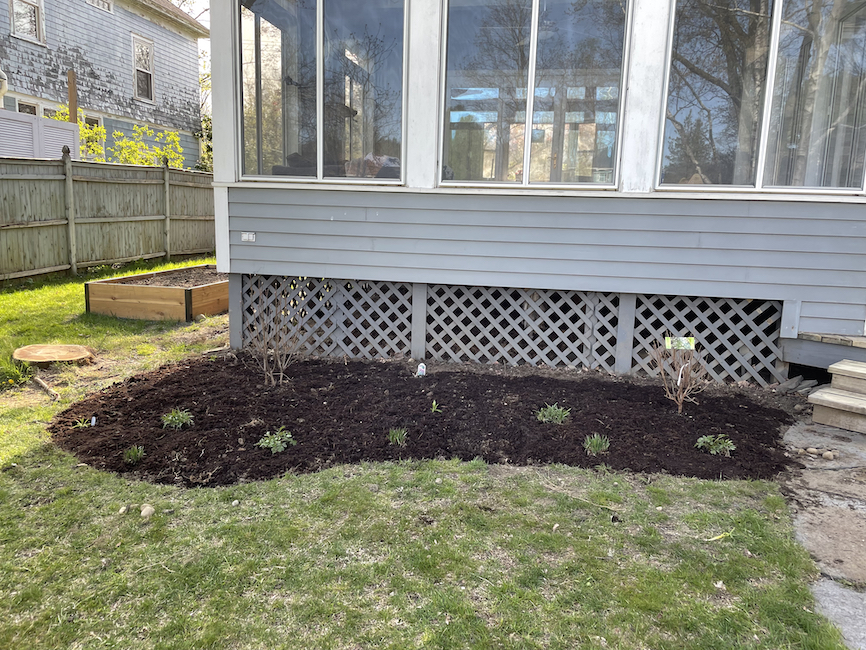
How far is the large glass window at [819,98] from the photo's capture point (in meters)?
4.29

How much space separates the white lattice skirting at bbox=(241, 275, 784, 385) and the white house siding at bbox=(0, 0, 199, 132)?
9.71 meters

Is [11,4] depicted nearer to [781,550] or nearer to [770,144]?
[770,144]

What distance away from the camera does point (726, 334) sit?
189 inches

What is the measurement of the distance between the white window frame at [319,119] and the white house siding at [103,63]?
894 cm

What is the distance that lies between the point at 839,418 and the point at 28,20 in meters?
14.7

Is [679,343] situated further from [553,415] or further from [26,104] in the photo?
[26,104]

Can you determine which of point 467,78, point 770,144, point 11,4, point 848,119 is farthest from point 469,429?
point 11,4

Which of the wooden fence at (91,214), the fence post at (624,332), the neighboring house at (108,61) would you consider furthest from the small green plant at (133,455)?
the neighboring house at (108,61)

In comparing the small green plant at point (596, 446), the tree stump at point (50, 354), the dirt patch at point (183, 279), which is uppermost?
the dirt patch at point (183, 279)

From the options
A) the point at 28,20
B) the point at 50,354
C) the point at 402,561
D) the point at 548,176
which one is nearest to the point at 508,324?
the point at 548,176

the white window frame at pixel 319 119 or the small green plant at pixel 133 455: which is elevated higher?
the white window frame at pixel 319 119

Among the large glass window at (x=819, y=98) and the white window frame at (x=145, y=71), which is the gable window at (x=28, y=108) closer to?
the white window frame at (x=145, y=71)

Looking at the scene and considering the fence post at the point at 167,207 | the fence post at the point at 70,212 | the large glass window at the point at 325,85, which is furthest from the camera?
the fence post at the point at 167,207

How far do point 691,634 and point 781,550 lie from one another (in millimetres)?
784
